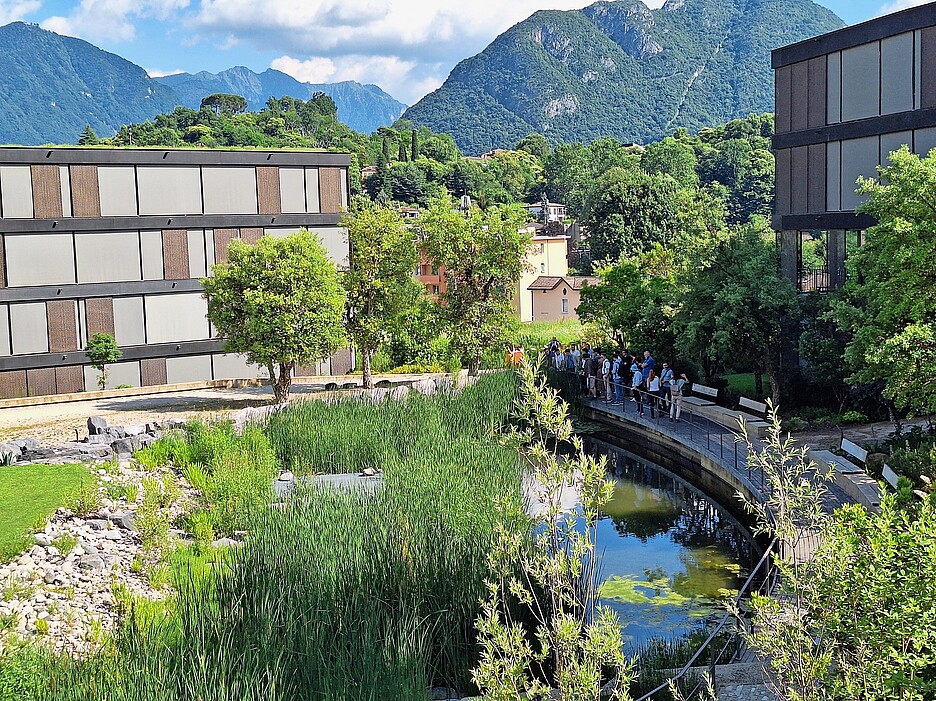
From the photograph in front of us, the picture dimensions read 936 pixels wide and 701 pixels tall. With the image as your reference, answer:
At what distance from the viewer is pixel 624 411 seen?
77.6ft

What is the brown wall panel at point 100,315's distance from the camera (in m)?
31.2

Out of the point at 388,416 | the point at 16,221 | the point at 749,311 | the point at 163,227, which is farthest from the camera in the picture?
the point at 163,227

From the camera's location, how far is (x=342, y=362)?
3506cm

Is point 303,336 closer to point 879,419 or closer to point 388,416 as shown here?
point 388,416

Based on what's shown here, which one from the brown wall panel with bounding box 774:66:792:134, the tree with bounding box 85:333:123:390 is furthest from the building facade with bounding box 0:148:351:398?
the brown wall panel with bounding box 774:66:792:134

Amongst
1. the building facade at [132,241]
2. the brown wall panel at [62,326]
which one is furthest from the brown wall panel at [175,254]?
the brown wall panel at [62,326]

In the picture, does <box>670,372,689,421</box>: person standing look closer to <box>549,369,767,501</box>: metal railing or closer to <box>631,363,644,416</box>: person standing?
<box>549,369,767,501</box>: metal railing

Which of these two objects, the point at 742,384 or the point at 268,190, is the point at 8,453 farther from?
the point at 742,384

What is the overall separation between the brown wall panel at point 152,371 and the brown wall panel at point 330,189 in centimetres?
721

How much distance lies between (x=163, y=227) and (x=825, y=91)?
19.6m

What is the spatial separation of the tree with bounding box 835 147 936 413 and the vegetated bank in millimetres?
5815

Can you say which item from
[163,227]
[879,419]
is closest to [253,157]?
[163,227]

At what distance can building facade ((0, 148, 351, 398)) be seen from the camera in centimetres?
2995

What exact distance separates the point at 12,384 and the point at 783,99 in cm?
2309
